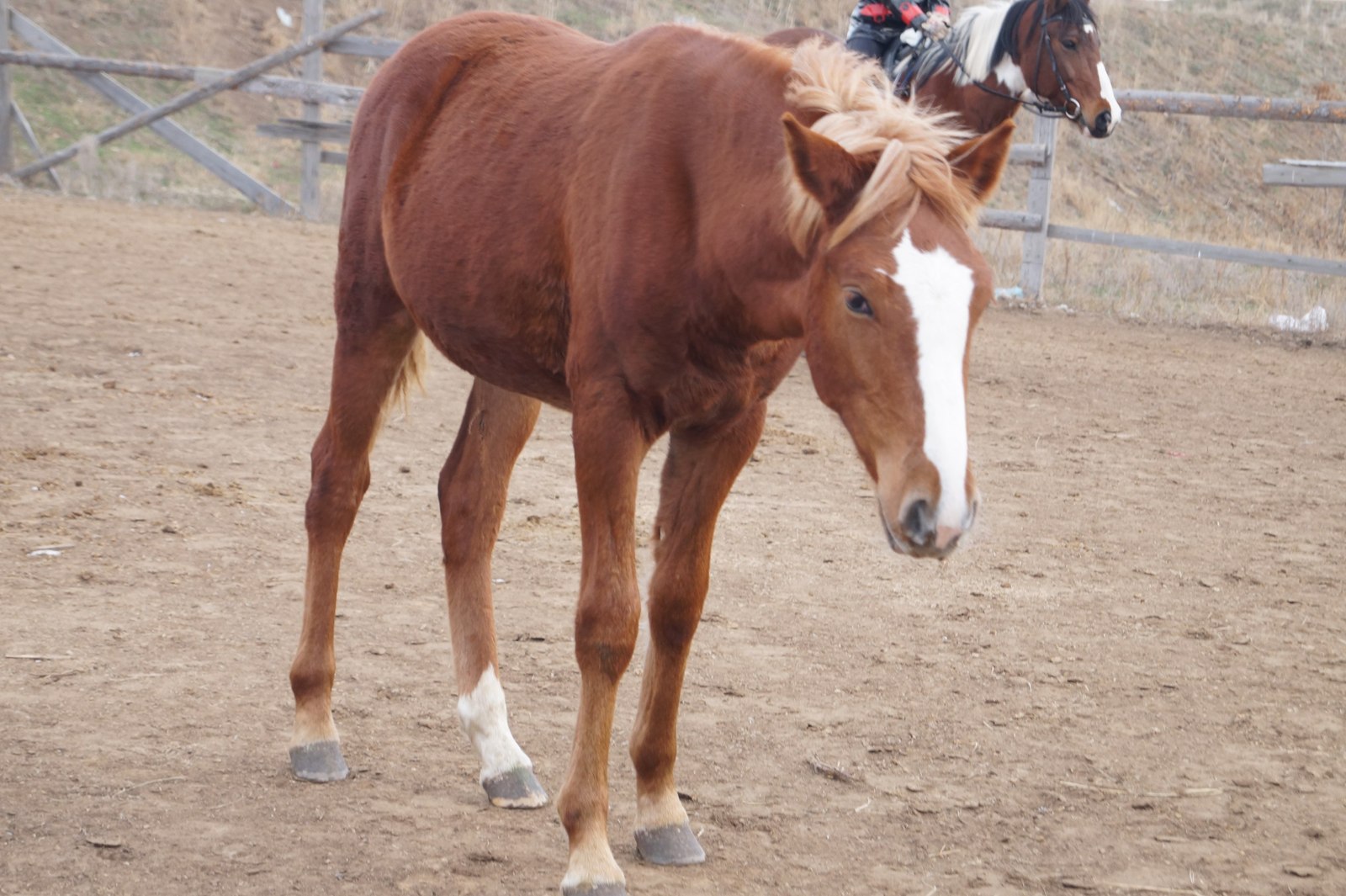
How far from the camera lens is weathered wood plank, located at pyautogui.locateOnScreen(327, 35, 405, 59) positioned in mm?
14445

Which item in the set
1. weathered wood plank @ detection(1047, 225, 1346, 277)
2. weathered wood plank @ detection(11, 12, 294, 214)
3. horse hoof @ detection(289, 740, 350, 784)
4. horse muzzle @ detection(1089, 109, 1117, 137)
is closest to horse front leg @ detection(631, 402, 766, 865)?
horse hoof @ detection(289, 740, 350, 784)

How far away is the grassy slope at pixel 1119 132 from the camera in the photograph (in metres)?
14.0

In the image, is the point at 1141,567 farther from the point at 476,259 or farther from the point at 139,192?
the point at 139,192

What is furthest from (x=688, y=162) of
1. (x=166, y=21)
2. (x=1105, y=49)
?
(x=1105, y=49)

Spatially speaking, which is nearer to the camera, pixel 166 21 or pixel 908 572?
pixel 908 572

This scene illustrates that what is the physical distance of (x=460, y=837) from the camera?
3143mm

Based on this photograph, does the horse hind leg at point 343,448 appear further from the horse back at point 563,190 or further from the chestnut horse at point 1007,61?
the chestnut horse at point 1007,61

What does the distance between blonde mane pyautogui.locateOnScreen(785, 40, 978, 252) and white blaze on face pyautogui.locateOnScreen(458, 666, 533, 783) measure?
1.57 m

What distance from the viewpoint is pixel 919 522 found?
89.4 inches

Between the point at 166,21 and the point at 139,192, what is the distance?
7.58m

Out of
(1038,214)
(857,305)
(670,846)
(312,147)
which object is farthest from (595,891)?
(312,147)

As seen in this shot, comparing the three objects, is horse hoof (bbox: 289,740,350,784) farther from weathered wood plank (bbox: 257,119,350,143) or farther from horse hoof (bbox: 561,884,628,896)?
weathered wood plank (bbox: 257,119,350,143)

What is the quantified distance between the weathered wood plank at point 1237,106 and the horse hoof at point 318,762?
9.39 meters

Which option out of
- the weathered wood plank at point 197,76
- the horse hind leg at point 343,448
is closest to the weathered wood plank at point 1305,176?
the weathered wood plank at point 197,76
